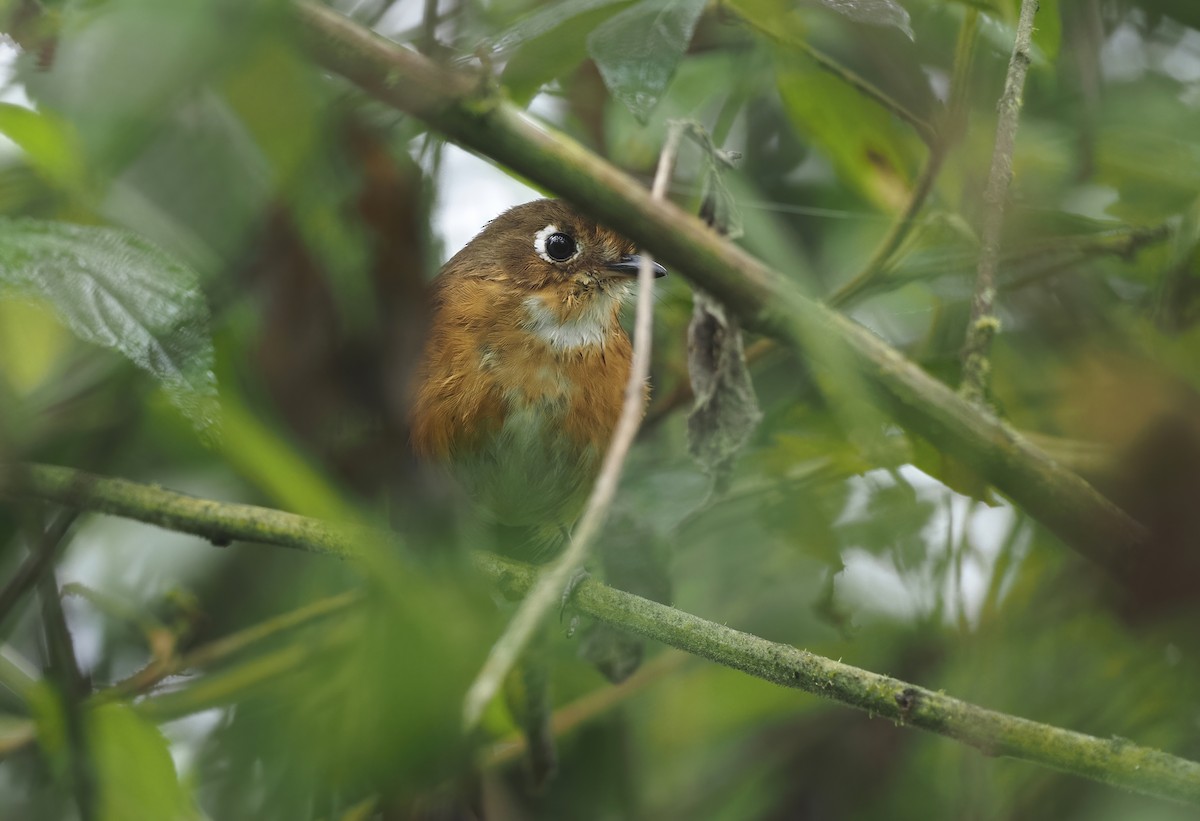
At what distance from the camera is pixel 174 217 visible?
1.98 m

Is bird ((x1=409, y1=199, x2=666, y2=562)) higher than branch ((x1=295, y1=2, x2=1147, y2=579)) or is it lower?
lower

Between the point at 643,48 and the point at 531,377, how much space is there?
1684mm

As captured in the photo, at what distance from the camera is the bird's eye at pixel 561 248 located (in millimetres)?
3703

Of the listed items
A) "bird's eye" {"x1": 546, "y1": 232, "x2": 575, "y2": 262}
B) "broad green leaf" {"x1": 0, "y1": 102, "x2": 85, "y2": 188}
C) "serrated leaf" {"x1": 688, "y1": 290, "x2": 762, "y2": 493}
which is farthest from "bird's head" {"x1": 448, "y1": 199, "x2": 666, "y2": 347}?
"broad green leaf" {"x1": 0, "y1": 102, "x2": 85, "y2": 188}

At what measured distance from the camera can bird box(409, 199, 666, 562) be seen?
3.30 meters

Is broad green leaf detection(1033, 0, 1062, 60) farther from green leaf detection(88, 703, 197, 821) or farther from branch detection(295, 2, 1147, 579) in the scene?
green leaf detection(88, 703, 197, 821)

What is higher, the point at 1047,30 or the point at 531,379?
the point at 1047,30

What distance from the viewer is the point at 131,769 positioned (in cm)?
179

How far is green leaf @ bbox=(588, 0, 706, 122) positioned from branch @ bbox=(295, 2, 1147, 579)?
16 centimetres

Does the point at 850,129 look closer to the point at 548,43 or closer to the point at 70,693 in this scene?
the point at 548,43

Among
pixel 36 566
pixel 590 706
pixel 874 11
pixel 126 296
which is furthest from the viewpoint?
pixel 590 706

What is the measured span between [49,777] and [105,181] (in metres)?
1.72

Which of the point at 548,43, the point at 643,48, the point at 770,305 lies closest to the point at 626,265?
the point at 770,305

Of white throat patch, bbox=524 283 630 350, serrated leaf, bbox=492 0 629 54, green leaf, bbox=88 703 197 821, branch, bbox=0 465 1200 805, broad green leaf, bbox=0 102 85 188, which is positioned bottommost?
green leaf, bbox=88 703 197 821
